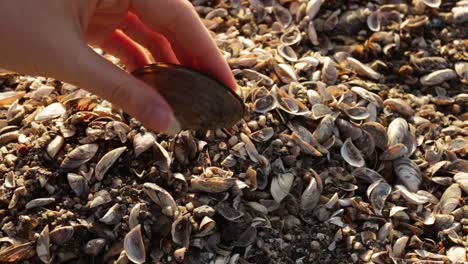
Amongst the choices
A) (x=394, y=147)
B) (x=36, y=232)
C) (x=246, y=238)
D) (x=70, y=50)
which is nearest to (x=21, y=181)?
(x=36, y=232)

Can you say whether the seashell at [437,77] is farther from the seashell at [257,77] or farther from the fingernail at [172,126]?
the fingernail at [172,126]

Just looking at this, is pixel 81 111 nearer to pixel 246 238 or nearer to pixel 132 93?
pixel 132 93

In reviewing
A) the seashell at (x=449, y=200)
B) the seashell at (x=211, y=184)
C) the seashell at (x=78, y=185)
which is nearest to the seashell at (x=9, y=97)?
the seashell at (x=78, y=185)

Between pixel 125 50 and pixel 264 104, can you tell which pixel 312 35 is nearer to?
pixel 264 104

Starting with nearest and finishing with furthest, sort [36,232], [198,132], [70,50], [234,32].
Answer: [70,50] < [36,232] < [198,132] < [234,32]

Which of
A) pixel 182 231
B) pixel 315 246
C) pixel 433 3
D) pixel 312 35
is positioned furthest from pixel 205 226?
pixel 433 3

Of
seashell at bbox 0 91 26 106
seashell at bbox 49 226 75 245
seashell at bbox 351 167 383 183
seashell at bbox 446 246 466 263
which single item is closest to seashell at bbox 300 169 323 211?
seashell at bbox 351 167 383 183

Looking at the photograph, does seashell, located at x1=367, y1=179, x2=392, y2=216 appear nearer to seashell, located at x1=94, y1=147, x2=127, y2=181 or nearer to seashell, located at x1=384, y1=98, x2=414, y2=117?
seashell, located at x1=384, y1=98, x2=414, y2=117
